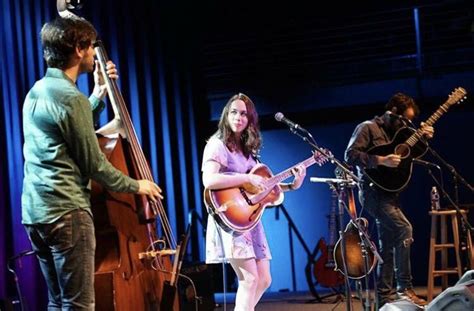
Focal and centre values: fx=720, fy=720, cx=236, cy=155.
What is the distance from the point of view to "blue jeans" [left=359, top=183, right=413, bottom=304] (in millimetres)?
5562

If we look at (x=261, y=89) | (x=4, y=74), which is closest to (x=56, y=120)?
(x=4, y=74)

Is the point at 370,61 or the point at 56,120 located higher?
the point at 370,61

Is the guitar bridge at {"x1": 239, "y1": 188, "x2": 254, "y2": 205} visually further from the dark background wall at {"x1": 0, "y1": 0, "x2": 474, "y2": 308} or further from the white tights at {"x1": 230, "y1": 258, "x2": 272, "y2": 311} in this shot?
the dark background wall at {"x1": 0, "y1": 0, "x2": 474, "y2": 308}

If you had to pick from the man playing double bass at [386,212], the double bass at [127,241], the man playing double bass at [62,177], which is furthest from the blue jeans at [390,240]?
the man playing double bass at [62,177]

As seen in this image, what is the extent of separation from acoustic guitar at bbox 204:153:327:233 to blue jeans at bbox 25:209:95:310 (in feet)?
4.42

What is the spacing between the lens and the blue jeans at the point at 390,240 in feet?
18.2

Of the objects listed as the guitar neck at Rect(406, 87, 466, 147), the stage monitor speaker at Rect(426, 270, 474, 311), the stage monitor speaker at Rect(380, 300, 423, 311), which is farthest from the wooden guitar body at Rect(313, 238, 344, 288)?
the stage monitor speaker at Rect(426, 270, 474, 311)

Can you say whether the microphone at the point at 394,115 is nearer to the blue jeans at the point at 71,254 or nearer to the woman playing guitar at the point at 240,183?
the woman playing guitar at the point at 240,183

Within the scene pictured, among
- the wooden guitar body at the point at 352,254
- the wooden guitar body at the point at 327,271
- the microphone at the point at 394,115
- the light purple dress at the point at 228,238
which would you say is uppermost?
the microphone at the point at 394,115

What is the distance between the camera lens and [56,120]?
2.79 metres

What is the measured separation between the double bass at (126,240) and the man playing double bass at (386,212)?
7.74 feet

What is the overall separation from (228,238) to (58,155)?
1.49 meters

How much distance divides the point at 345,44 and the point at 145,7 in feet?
7.59

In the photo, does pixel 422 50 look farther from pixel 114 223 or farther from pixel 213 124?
pixel 114 223
